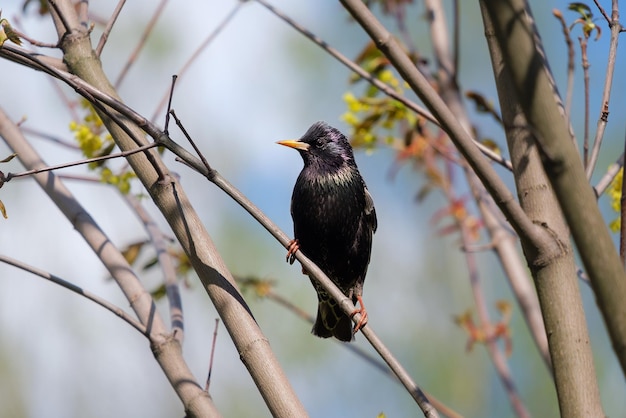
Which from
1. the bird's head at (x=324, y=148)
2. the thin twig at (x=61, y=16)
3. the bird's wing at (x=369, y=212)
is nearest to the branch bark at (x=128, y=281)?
the thin twig at (x=61, y=16)

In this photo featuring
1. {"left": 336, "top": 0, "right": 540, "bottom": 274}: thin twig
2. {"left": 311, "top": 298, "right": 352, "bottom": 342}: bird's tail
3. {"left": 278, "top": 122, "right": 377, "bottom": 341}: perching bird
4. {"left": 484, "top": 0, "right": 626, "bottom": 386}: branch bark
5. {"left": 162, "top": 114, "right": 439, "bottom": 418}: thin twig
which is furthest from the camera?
{"left": 311, "top": 298, "right": 352, "bottom": 342}: bird's tail

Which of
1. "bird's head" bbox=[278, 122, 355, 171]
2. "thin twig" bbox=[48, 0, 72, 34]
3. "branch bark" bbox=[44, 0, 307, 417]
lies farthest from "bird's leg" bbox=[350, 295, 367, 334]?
"thin twig" bbox=[48, 0, 72, 34]

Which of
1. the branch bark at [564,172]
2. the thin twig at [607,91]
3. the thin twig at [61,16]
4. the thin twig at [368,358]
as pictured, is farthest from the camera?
the thin twig at [368,358]

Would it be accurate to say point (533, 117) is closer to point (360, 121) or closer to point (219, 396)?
point (360, 121)

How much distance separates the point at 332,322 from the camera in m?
4.89

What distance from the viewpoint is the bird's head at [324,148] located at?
4.93 meters

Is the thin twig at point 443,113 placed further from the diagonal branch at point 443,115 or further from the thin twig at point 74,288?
the thin twig at point 74,288

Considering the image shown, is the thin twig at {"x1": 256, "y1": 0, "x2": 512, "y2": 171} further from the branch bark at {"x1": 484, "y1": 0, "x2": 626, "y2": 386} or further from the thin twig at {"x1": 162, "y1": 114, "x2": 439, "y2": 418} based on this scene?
the branch bark at {"x1": 484, "y1": 0, "x2": 626, "y2": 386}

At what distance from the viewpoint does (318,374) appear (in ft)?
32.4

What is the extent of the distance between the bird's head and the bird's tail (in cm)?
84

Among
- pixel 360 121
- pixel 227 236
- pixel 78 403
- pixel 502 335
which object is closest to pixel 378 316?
pixel 227 236

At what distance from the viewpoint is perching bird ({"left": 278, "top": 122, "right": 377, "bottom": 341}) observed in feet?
15.3

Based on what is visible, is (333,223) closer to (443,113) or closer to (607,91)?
(607,91)

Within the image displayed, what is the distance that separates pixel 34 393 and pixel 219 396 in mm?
→ 2300
